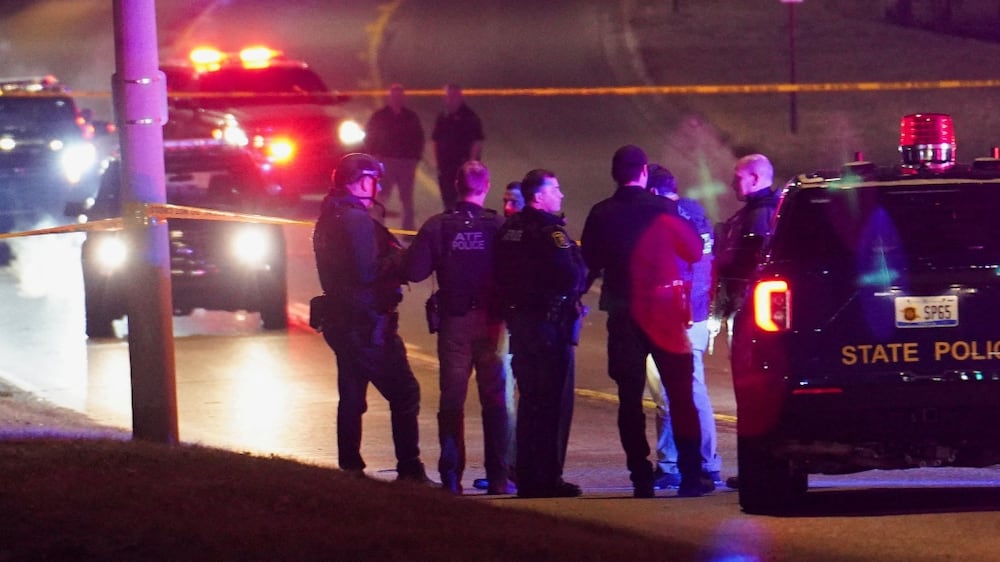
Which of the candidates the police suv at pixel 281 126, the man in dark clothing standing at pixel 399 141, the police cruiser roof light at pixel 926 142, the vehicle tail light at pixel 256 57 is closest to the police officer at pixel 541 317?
the police cruiser roof light at pixel 926 142

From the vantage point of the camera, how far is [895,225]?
8117mm

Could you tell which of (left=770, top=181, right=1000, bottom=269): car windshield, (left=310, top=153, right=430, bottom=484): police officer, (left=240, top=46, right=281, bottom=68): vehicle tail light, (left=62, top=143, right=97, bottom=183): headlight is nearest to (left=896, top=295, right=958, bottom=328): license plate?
(left=770, top=181, right=1000, bottom=269): car windshield

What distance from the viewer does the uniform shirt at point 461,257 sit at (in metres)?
9.33

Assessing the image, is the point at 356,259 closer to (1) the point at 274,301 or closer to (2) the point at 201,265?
(2) the point at 201,265

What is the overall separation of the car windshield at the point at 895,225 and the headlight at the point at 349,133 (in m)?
15.3

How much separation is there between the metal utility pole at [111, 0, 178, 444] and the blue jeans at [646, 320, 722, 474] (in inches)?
98.0

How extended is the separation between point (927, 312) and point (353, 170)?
9.90ft

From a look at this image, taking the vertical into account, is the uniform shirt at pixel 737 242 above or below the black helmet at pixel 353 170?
below

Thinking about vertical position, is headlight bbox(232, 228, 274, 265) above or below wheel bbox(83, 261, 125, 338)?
above

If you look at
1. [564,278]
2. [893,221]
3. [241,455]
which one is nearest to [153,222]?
[241,455]

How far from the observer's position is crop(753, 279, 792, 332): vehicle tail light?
799cm

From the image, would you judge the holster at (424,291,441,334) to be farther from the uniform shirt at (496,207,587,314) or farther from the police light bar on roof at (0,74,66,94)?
the police light bar on roof at (0,74,66,94)

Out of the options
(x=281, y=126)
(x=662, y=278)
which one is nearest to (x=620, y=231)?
(x=662, y=278)

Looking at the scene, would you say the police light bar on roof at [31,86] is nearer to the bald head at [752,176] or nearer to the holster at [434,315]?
the holster at [434,315]
